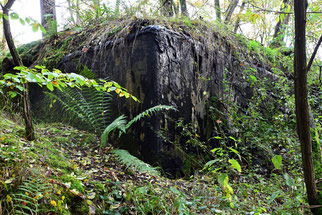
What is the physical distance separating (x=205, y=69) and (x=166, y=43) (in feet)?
3.06

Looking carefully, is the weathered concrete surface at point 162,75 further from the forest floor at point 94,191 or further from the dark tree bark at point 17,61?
the dark tree bark at point 17,61

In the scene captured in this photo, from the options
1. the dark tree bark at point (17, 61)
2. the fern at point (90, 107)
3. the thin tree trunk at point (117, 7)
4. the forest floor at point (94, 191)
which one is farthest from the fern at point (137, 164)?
the thin tree trunk at point (117, 7)

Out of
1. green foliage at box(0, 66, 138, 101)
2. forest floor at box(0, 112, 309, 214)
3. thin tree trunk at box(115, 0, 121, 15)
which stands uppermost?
thin tree trunk at box(115, 0, 121, 15)

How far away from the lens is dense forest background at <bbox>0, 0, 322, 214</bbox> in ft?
4.98

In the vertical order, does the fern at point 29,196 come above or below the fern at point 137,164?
above

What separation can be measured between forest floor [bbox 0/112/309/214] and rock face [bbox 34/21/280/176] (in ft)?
1.83

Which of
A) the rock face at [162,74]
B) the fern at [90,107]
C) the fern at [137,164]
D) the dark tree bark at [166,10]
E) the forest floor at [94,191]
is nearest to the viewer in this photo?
the forest floor at [94,191]

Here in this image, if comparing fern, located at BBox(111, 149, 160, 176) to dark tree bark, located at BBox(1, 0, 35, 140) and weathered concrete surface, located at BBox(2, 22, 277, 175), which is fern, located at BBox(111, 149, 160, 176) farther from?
dark tree bark, located at BBox(1, 0, 35, 140)

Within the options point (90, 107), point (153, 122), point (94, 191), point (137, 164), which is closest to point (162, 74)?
point (153, 122)

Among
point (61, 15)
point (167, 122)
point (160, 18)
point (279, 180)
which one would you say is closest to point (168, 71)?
point (167, 122)

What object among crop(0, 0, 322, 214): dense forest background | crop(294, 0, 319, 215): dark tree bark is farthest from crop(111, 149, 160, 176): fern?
crop(294, 0, 319, 215): dark tree bark

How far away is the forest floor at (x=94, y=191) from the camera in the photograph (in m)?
1.47

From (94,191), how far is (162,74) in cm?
176

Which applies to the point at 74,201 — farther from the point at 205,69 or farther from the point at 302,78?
the point at 205,69
